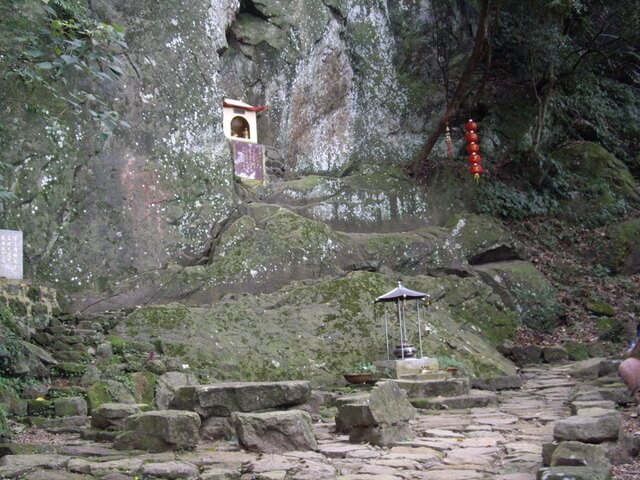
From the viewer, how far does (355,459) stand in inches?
209

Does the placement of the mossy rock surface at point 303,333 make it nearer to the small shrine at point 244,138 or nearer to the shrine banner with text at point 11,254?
the shrine banner with text at point 11,254

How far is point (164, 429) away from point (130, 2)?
37.2ft

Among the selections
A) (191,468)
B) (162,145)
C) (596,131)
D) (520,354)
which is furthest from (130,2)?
(596,131)

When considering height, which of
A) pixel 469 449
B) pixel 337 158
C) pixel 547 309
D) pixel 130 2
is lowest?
pixel 469 449

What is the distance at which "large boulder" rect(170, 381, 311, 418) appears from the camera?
21.2 feet

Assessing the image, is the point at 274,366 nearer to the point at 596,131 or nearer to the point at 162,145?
the point at 162,145

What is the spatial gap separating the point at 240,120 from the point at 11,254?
25.1 ft

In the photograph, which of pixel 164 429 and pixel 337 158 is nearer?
pixel 164 429

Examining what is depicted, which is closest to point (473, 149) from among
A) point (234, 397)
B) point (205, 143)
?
point (205, 143)

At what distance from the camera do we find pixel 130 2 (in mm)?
14289

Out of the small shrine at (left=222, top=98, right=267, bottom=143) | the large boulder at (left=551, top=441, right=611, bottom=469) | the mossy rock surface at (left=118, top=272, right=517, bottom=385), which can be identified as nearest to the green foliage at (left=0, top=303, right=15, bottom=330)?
the mossy rock surface at (left=118, top=272, right=517, bottom=385)

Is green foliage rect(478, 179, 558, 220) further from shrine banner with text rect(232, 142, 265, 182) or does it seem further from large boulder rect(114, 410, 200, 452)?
large boulder rect(114, 410, 200, 452)

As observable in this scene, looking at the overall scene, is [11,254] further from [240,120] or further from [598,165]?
[598,165]

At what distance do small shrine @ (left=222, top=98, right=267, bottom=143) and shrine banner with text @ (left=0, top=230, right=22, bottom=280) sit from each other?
674 cm
